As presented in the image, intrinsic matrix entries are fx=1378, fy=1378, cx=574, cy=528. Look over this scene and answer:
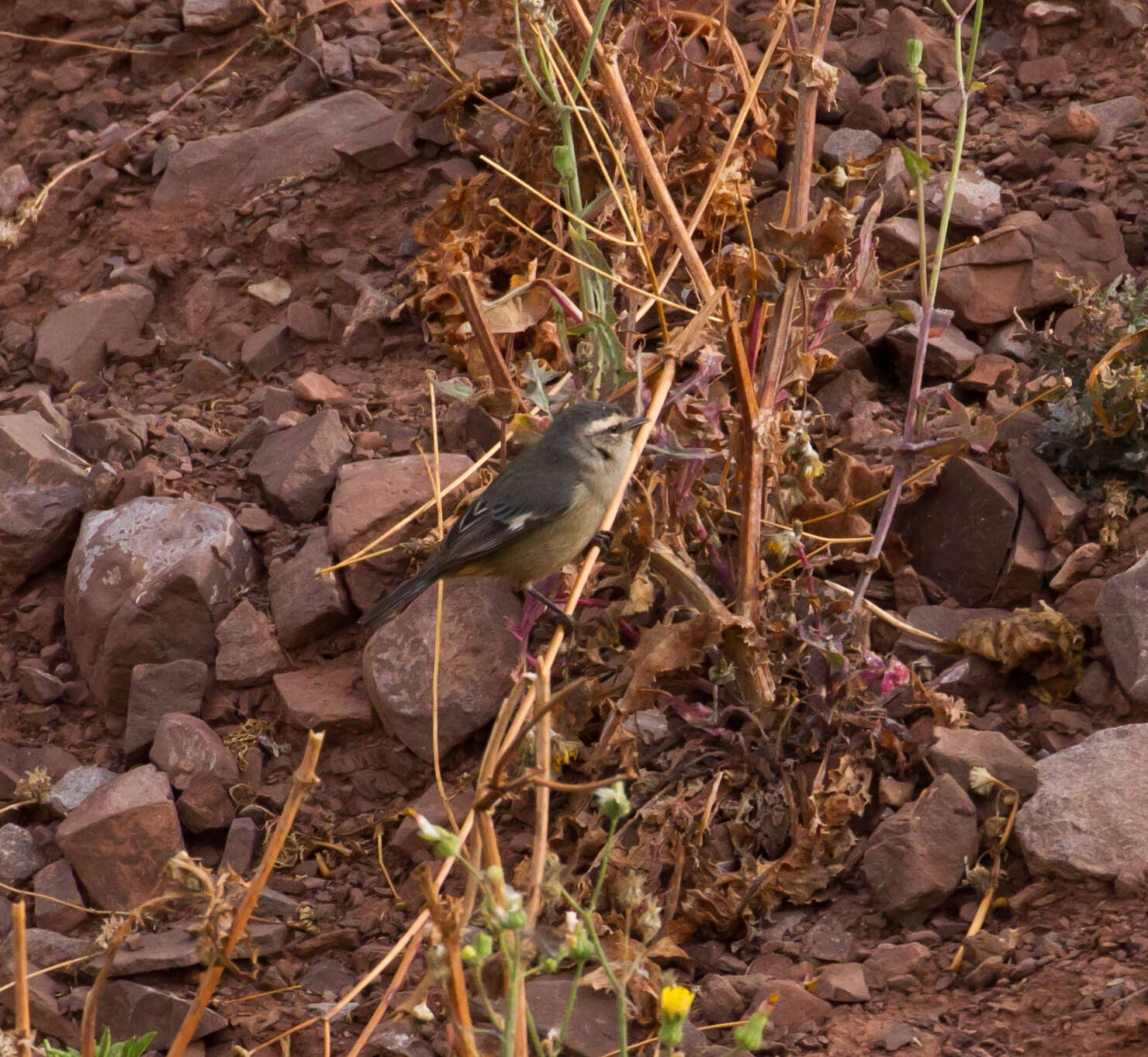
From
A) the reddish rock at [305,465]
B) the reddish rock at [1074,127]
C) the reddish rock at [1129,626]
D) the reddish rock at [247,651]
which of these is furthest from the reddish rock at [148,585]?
the reddish rock at [1074,127]

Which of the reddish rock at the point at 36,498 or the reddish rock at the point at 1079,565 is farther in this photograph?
the reddish rock at the point at 36,498

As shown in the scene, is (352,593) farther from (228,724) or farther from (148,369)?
(148,369)

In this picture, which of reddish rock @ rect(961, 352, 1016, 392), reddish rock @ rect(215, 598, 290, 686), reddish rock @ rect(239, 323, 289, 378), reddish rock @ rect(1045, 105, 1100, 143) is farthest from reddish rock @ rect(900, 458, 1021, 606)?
reddish rock @ rect(239, 323, 289, 378)

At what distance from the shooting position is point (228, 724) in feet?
17.9

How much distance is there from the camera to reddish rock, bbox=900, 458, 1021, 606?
16.8 feet

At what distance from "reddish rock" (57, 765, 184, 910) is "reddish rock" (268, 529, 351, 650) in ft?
2.96

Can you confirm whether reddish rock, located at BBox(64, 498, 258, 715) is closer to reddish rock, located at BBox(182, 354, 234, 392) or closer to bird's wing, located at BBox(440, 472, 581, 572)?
reddish rock, located at BBox(182, 354, 234, 392)

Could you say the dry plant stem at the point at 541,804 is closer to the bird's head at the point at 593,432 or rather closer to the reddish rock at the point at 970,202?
the bird's head at the point at 593,432

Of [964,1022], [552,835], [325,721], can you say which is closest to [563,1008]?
[552,835]

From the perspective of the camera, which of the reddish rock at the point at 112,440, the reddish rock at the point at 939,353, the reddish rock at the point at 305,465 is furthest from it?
the reddish rock at the point at 112,440

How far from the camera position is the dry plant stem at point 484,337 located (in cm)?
415

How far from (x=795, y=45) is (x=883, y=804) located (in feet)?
8.52

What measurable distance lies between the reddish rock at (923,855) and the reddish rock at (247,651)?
253cm

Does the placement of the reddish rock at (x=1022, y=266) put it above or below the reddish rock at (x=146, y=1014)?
above
